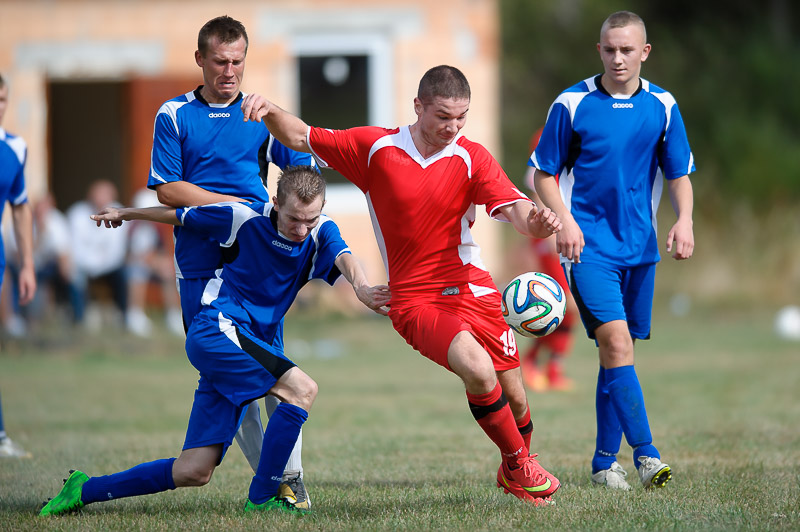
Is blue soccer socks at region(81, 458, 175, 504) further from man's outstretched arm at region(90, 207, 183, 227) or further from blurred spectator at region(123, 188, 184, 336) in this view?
blurred spectator at region(123, 188, 184, 336)

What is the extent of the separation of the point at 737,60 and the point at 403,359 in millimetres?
19191

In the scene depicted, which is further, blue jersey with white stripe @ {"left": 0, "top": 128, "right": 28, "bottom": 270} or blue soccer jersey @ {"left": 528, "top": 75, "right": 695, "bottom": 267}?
blue jersey with white stripe @ {"left": 0, "top": 128, "right": 28, "bottom": 270}

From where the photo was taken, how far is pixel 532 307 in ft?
17.4

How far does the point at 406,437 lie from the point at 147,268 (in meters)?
9.14

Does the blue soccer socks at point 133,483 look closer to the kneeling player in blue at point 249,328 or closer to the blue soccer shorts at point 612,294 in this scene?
the kneeling player in blue at point 249,328

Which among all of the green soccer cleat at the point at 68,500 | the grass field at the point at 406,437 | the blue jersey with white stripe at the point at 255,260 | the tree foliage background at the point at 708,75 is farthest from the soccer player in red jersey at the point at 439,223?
the tree foliage background at the point at 708,75

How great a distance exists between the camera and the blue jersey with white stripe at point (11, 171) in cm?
739

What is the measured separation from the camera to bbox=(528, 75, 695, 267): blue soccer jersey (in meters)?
5.86

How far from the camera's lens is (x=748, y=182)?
80.2 ft

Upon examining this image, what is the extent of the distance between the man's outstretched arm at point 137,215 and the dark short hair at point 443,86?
1.38m

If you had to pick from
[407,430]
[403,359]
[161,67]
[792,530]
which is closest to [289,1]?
[161,67]

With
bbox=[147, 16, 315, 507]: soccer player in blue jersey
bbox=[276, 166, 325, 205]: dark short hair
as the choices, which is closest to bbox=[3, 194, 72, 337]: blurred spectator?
bbox=[147, 16, 315, 507]: soccer player in blue jersey

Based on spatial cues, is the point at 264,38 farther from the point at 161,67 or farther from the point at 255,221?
the point at 255,221

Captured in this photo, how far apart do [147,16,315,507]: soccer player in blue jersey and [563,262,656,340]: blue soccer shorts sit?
1737 mm
